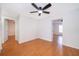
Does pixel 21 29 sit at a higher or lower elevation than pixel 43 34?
higher

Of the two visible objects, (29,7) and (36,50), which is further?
(36,50)

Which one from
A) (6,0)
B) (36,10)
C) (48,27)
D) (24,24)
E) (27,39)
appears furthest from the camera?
(48,27)

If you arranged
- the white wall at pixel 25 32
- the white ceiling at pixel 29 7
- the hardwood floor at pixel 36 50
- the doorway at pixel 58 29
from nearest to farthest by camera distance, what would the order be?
1. the white ceiling at pixel 29 7
2. the hardwood floor at pixel 36 50
3. the doorway at pixel 58 29
4. the white wall at pixel 25 32

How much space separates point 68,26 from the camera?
7.24 feet

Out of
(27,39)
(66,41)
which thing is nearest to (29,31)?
(27,39)

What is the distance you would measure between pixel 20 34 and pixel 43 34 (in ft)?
4.19

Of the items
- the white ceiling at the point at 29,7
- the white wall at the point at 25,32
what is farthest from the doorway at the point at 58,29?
the white wall at the point at 25,32

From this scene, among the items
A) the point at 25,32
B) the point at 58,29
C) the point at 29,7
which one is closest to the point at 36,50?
the point at 29,7

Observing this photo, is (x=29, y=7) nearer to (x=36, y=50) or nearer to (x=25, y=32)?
(x=36, y=50)

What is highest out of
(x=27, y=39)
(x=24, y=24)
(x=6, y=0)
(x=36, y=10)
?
(x=36, y=10)

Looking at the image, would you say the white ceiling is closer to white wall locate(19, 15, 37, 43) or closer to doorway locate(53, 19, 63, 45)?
doorway locate(53, 19, 63, 45)

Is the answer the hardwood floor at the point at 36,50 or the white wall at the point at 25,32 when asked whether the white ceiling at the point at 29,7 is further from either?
the white wall at the point at 25,32

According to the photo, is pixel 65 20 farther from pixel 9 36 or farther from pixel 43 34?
pixel 9 36

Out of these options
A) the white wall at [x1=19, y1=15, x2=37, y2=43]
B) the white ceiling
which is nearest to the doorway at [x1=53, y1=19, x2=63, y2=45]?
the white ceiling
